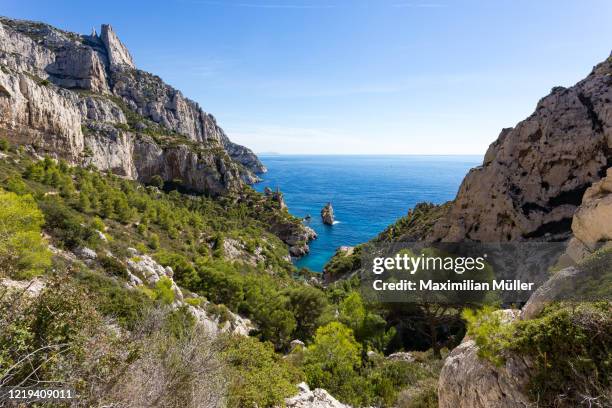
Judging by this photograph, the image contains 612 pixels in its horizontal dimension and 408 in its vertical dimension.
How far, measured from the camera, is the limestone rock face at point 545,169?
28500mm

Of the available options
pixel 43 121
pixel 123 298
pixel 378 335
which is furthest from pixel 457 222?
pixel 43 121

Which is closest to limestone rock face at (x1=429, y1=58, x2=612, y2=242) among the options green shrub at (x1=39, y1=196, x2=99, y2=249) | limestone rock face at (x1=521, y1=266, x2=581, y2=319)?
limestone rock face at (x1=521, y1=266, x2=581, y2=319)

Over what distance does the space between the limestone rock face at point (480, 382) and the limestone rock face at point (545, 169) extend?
28.2m

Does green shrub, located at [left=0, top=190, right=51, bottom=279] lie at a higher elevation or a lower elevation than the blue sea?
higher

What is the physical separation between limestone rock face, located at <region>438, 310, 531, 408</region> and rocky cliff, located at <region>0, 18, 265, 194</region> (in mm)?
52482

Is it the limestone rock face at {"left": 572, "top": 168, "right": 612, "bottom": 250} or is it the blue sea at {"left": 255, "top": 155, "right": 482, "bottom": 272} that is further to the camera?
the blue sea at {"left": 255, "top": 155, "right": 482, "bottom": 272}

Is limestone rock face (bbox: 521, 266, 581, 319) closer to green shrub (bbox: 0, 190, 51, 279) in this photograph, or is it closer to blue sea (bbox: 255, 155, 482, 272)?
green shrub (bbox: 0, 190, 51, 279)

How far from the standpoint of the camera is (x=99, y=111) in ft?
250

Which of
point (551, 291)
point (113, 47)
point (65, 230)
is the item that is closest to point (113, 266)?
point (65, 230)

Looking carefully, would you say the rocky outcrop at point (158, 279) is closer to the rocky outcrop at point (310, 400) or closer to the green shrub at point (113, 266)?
the green shrub at point (113, 266)

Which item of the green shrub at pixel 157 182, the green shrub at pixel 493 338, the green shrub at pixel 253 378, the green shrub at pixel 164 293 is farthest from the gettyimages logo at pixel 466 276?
the green shrub at pixel 157 182

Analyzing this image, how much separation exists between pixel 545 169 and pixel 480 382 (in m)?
32.1

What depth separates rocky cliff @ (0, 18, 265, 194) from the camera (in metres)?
42.5

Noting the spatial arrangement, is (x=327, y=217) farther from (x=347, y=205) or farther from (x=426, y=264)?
(x=426, y=264)
